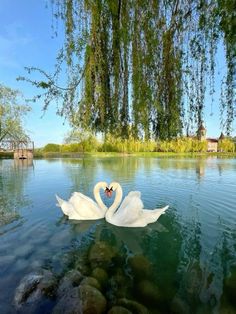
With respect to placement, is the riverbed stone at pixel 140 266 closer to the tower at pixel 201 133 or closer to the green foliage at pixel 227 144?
the green foliage at pixel 227 144

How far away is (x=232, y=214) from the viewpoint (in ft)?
28.9

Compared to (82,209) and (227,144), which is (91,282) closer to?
(227,144)

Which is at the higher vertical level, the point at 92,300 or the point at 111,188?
the point at 111,188

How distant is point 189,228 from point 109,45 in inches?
210

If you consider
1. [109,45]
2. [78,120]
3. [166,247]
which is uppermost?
[109,45]

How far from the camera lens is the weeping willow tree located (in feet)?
10.1

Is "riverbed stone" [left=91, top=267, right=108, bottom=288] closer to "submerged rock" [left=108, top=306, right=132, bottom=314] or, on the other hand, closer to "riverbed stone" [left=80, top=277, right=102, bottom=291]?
"riverbed stone" [left=80, top=277, right=102, bottom=291]

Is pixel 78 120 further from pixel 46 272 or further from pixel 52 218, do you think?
pixel 52 218

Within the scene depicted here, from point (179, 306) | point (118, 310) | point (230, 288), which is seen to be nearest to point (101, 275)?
point (118, 310)

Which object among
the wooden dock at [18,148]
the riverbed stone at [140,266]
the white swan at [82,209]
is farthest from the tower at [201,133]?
the wooden dock at [18,148]

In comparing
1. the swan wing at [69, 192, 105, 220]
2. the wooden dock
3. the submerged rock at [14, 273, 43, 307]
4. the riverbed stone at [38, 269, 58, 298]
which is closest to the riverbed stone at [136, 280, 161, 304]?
the riverbed stone at [38, 269, 58, 298]

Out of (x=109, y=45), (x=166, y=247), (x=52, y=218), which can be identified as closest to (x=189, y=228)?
(x=166, y=247)

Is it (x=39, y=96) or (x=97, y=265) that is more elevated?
(x=39, y=96)

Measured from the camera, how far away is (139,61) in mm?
3287
